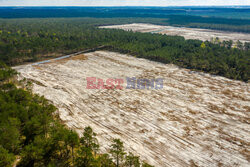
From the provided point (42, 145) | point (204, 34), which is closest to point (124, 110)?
point (42, 145)

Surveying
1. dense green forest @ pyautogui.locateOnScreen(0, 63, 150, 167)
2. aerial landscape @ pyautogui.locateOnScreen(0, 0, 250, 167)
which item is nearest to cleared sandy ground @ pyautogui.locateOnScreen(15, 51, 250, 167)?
aerial landscape @ pyautogui.locateOnScreen(0, 0, 250, 167)

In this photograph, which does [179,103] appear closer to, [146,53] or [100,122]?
[100,122]

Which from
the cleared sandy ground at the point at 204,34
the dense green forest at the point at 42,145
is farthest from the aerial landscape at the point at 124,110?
the cleared sandy ground at the point at 204,34

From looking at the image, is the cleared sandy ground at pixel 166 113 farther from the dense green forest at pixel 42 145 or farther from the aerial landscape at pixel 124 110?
the dense green forest at pixel 42 145

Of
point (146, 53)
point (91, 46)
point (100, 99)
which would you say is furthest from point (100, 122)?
point (91, 46)

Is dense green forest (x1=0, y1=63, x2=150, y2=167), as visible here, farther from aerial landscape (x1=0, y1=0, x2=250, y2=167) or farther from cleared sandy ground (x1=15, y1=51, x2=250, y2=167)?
cleared sandy ground (x1=15, y1=51, x2=250, y2=167)
